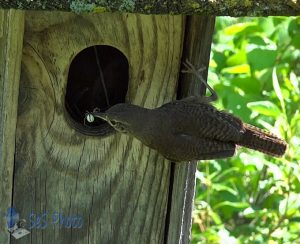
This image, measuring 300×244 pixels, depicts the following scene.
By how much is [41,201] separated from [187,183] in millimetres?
611

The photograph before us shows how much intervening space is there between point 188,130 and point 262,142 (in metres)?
0.31

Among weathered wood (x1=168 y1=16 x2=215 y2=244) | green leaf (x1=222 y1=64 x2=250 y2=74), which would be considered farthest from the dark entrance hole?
green leaf (x1=222 y1=64 x2=250 y2=74)

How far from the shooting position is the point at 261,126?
4.68 meters

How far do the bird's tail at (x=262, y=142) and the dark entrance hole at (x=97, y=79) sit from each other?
552mm

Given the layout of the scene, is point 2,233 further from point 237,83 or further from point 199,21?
point 237,83

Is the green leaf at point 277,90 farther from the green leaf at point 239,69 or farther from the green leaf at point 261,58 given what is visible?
the green leaf at point 239,69

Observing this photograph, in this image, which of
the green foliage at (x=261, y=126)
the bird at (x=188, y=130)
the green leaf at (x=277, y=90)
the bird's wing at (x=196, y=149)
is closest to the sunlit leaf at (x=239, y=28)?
the green foliage at (x=261, y=126)

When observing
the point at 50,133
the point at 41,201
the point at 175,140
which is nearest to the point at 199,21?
the point at 175,140

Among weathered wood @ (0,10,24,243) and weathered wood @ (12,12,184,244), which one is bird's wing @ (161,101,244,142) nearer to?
weathered wood @ (12,12,184,244)

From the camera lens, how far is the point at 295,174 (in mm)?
4109

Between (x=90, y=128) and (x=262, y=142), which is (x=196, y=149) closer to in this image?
(x=262, y=142)

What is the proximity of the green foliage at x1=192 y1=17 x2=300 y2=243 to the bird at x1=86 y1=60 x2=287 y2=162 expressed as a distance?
1.48ft

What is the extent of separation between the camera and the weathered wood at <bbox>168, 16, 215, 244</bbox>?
11.6ft

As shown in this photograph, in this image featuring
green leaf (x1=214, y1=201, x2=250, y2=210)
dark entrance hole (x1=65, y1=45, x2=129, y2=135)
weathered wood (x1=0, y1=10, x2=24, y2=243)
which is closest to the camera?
weathered wood (x1=0, y1=10, x2=24, y2=243)
